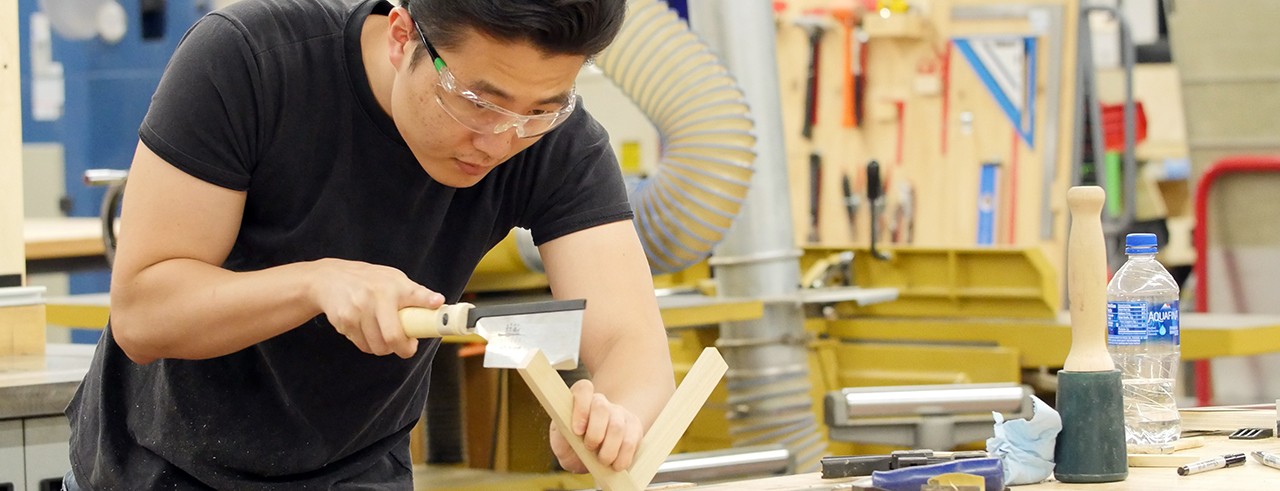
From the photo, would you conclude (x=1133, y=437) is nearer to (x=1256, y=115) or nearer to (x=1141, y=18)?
(x=1256, y=115)

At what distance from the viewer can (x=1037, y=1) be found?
217 inches

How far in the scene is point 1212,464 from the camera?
1655 millimetres

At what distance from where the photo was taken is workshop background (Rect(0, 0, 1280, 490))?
3.23 meters

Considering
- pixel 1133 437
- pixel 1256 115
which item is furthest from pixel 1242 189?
pixel 1133 437

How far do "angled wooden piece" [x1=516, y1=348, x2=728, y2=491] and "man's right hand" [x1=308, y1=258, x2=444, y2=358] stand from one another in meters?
0.14

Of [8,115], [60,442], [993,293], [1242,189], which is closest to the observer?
[60,442]

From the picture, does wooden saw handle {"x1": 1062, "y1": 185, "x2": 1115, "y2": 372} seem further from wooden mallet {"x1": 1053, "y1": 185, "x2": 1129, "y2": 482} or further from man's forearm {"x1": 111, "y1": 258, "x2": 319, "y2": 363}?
man's forearm {"x1": 111, "y1": 258, "x2": 319, "y2": 363}

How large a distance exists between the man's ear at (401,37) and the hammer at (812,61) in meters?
4.54

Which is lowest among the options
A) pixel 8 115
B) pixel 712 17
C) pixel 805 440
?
pixel 805 440

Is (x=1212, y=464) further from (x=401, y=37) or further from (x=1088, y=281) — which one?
(x=401, y=37)

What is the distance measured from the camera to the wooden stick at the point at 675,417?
1.51 m

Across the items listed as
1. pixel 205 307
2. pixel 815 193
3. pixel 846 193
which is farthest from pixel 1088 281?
pixel 815 193

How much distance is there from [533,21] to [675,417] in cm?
50

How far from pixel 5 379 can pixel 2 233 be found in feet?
1.47
